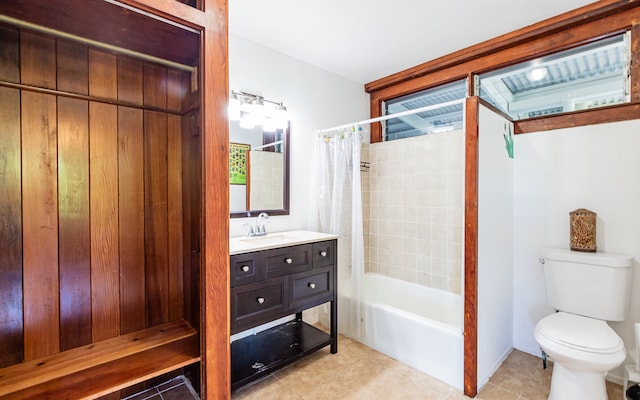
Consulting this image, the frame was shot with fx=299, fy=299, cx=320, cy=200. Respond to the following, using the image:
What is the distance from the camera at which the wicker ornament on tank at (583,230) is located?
2.01 m

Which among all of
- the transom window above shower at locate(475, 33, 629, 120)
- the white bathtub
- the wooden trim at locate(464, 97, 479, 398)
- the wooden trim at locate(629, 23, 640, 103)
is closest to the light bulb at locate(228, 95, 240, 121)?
the wooden trim at locate(464, 97, 479, 398)

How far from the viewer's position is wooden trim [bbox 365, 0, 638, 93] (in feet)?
6.38

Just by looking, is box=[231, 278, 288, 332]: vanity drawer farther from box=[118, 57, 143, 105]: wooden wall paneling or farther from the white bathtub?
box=[118, 57, 143, 105]: wooden wall paneling

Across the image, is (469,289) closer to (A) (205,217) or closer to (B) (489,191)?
(B) (489,191)

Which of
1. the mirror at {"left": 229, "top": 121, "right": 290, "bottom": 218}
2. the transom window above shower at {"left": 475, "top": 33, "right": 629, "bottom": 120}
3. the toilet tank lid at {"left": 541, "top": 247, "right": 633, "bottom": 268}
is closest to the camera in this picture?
the toilet tank lid at {"left": 541, "top": 247, "right": 633, "bottom": 268}

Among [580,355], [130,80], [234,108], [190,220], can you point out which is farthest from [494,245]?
[130,80]

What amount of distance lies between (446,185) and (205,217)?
2.15m

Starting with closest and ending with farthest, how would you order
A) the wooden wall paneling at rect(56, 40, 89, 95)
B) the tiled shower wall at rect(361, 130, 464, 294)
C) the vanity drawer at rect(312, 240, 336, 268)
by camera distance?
1. the wooden wall paneling at rect(56, 40, 89, 95)
2. the vanity drawer at rect(312, 240, 336, 268)
3. the tiled shower wall at rect(361, 130, 464, 294)

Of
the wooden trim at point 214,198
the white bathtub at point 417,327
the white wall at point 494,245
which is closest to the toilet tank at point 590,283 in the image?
the white wall at point 494,245

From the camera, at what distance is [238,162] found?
2320mm

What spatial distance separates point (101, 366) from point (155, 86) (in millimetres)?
1345

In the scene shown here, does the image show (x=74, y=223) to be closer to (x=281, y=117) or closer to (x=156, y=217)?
(x=156, y=217)

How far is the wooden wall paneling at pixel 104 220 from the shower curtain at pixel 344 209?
1572 millimetres

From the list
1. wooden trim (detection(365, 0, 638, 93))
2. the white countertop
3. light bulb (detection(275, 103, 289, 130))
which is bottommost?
the white countertop
